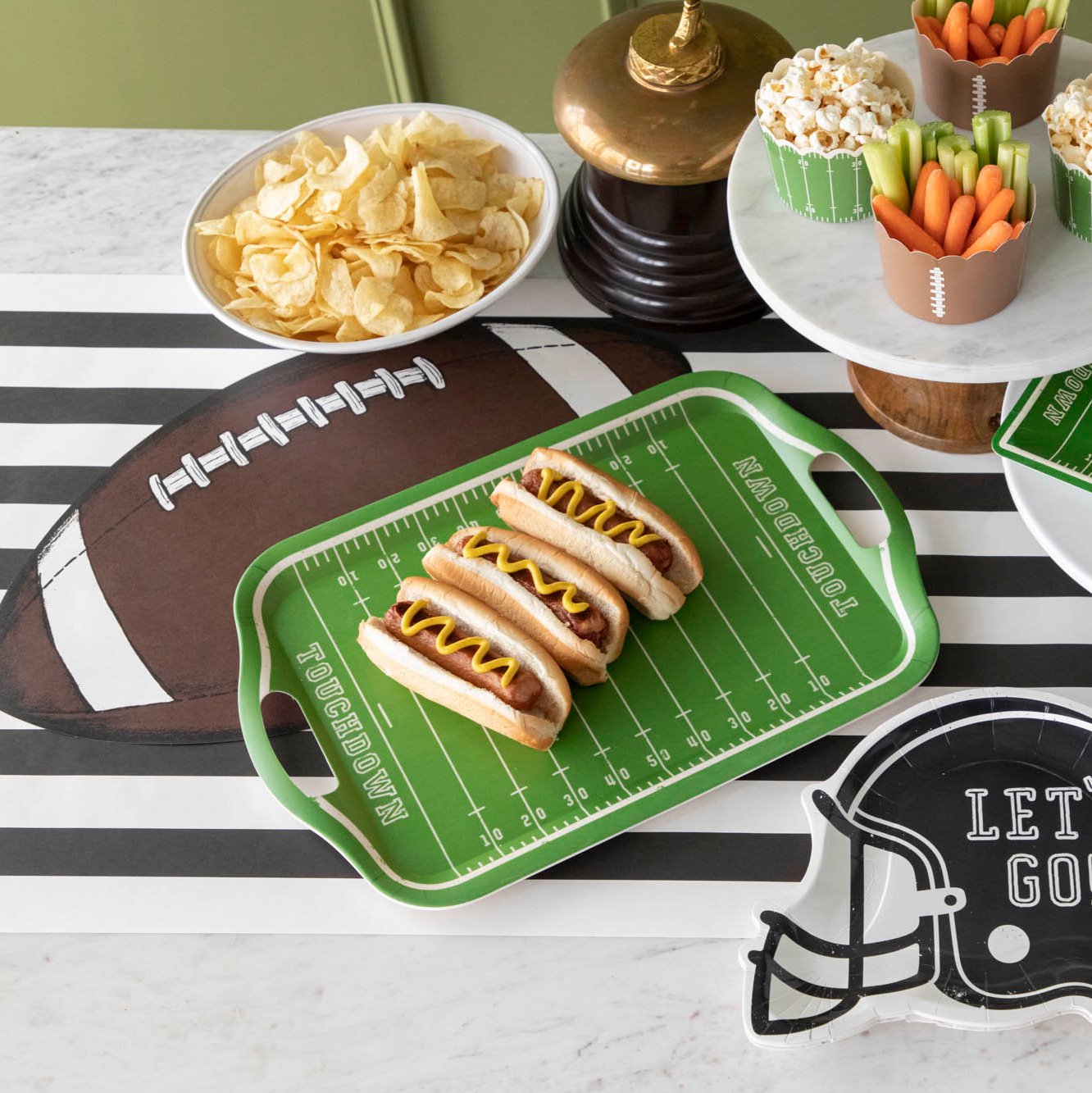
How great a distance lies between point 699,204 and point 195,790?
912 mm

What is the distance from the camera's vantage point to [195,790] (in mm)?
1357

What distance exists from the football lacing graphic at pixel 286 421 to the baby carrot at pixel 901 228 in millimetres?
652

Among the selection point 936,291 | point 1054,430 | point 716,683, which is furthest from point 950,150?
point 716,683

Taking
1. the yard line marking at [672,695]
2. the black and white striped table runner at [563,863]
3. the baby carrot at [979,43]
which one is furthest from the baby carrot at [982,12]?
the yard line marking at [672,695]

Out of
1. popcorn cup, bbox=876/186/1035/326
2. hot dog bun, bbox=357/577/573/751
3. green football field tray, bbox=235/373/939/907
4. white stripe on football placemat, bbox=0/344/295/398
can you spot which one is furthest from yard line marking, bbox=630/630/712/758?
white stripe on football placemat, bbox=0/344/295/398

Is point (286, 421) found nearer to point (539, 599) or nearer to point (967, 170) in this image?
point (539, 599)

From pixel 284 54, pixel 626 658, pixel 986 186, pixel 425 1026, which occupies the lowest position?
pixel 425 1026

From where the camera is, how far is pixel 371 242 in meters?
1.59

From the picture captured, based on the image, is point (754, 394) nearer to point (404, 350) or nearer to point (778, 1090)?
point (404, 350)

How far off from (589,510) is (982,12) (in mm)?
678

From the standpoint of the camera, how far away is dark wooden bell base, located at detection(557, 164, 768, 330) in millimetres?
1549

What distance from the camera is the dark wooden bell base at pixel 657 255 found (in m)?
1.55

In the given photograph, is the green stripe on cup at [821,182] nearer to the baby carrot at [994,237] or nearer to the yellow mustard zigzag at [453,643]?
the baby carrot at [994,237]

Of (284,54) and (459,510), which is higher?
(284,54)
